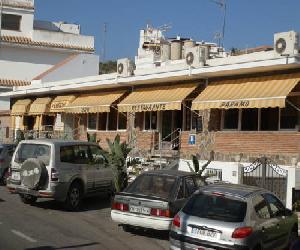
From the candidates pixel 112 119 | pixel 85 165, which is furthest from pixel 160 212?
pixel 112 119

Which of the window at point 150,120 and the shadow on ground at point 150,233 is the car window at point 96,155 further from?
the window at point 150,120

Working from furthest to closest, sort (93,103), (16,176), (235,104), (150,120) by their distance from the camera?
1. (93,103)
2. (150,120)
3. (235,104)
4. (16,176)

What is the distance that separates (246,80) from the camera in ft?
58.8

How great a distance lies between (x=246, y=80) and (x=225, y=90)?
80 centimetres

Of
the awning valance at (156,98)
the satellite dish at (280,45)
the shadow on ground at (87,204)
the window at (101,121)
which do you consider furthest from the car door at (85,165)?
the window at (101,121)

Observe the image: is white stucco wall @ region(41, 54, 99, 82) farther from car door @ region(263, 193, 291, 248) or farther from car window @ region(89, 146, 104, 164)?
car door @ region(263, 193, 291, 248)

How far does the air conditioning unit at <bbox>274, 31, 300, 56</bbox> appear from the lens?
51.2ft

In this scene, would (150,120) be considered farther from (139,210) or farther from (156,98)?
(139,210)

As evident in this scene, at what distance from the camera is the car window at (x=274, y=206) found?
9839 mm

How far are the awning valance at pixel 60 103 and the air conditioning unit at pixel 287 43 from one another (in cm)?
1432

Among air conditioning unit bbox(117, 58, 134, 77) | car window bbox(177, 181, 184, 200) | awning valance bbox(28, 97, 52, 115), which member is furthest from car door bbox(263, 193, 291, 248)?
awning valance bbox(28, 97, 52, 115)

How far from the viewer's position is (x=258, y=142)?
1773cm

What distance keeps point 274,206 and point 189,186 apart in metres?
2.42

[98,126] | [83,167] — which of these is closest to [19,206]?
[83,167]
